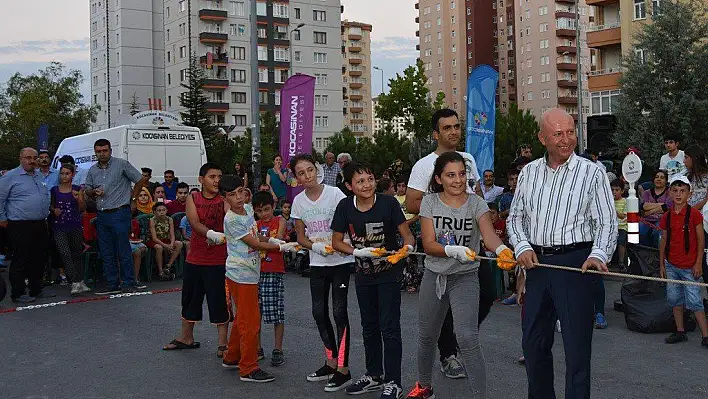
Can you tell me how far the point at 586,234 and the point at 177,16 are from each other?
8739 centimetres

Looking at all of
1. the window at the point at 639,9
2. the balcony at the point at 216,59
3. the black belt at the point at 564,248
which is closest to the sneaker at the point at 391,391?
the black belt at the point at 564,248

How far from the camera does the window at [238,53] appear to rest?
87812 mm

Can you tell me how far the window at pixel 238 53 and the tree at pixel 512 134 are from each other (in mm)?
35750

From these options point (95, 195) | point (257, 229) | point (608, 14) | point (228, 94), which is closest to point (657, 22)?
point (608, 14)

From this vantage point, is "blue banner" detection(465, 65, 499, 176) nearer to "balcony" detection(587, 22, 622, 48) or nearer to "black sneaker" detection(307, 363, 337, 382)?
"black sneaker" detection(307, 363, 337, 382)

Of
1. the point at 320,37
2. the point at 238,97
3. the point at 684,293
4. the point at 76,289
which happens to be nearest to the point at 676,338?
the point at 684,293

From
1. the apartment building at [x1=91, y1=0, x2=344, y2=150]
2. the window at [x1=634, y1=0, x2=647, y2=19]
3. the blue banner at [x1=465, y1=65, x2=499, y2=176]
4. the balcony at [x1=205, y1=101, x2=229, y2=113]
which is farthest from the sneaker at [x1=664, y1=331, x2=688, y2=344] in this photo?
the balcony at [x1=205, y1=101, x2=229, y2=113]

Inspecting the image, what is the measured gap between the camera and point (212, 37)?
85125 millimetres

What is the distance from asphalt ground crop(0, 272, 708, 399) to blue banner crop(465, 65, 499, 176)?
15.3 ft

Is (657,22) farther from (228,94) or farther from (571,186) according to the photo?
(228,94)

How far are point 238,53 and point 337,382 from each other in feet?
278

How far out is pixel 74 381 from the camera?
6.74 meters

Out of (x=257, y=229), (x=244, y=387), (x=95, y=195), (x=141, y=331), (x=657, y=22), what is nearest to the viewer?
(x=244, y=387)

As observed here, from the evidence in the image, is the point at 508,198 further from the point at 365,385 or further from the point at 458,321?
the point at 458,321
